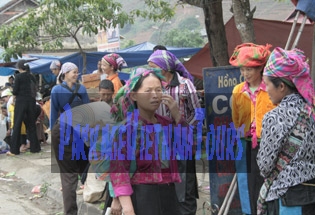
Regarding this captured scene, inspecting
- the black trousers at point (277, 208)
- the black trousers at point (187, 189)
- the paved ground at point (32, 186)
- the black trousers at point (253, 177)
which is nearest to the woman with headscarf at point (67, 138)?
the paved ground at point (32, 186)

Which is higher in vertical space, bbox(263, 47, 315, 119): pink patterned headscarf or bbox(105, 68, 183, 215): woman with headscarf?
bbox(263, 47, 315, 119): pink patterned headscarf

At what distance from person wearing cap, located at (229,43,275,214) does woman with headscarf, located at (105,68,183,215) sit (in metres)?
1.18

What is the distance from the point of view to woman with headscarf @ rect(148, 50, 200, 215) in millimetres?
4621

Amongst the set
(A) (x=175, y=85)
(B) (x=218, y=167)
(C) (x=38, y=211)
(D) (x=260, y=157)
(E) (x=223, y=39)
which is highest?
(E) (x=223, y=39)

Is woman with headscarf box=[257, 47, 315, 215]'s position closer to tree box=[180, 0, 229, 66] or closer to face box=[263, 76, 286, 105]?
face box=[263, 76, 286, 105]

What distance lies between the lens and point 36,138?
417 inches

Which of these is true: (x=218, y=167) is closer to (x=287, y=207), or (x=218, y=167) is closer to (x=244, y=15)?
(x=287, y=207)

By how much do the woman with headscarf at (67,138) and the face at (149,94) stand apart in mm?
2501

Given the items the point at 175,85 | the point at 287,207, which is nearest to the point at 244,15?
the point at 175,85

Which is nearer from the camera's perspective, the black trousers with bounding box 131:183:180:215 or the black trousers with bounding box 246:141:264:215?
the black trousers with bounding box 131:183:180:215

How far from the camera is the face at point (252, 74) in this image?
14.0 feet

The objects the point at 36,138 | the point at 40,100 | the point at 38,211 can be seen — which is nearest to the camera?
the point at 38,211

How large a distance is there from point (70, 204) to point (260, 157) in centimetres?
306

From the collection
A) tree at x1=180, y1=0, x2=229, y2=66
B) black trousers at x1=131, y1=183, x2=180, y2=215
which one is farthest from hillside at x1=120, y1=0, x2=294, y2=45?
black trousers at x1=131, y1=183, x2=180, y2=215
